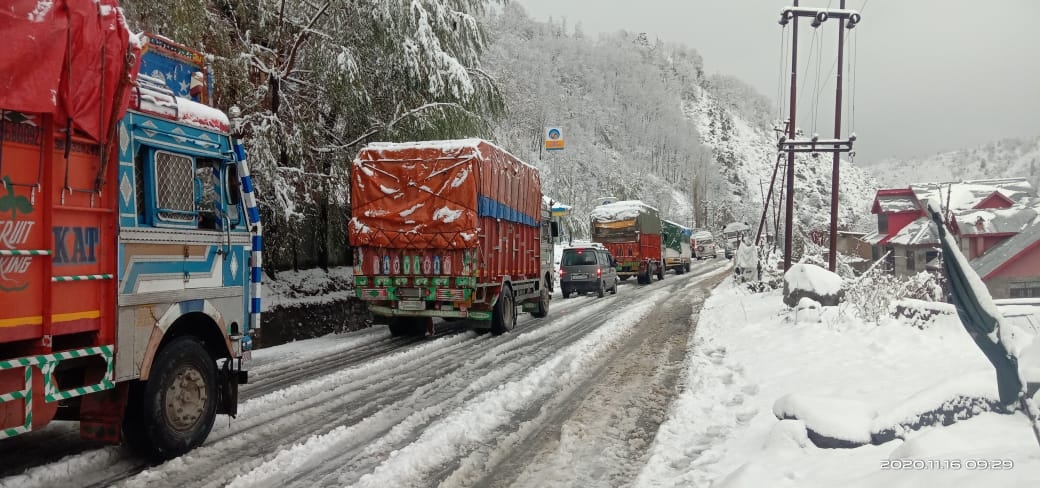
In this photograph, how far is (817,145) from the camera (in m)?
17.1

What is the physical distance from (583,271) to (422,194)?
1179cm

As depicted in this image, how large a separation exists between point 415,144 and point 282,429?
687 cm

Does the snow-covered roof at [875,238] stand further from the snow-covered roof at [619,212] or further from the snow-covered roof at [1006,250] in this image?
the snow-covered roof at [619,212]

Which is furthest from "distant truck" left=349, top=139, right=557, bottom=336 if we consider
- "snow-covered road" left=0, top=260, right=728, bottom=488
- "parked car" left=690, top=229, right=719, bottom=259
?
"parked car" left=690, top=229, right=719, bottom=259

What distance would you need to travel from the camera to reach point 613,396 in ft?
23.8

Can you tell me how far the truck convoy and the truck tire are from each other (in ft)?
0.04

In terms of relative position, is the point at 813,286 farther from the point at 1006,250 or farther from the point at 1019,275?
the point at 1006,250

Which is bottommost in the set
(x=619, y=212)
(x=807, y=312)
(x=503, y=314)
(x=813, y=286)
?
(x=503, y=314)

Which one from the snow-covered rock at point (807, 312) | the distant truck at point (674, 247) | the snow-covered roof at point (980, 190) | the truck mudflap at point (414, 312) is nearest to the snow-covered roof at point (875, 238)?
the snow-covered roof at point (980, 190)

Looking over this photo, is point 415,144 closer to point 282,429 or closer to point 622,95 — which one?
point 282,429

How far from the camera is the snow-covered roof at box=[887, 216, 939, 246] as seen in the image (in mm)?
30891

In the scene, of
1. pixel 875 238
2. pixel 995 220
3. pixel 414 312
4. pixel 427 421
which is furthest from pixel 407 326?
pixel 875 238

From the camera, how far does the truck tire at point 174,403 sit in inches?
187

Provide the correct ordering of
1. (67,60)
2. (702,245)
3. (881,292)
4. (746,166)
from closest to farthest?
(67,60), (881,292), (702,245), (746,166)
